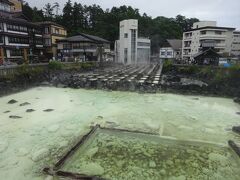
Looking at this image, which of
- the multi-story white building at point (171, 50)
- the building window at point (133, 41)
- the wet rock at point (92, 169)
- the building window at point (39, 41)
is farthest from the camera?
the multi-story white building at point (171, 50)

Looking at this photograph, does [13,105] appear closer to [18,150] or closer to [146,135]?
[18,150]

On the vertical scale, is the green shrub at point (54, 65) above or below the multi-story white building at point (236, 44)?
below

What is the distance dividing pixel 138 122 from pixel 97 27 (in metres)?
44.2

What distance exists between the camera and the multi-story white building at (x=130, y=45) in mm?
38656

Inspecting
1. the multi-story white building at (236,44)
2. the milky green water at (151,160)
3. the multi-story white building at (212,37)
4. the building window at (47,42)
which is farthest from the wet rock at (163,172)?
the multi-story white building at (236,44)

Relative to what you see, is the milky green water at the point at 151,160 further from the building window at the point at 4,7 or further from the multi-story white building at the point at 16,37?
the building window at the point at 4,7

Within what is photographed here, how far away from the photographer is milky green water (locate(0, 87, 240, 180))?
5.88 m

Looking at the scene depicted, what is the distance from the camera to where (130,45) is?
39.0 m

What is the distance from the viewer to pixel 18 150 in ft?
20.1

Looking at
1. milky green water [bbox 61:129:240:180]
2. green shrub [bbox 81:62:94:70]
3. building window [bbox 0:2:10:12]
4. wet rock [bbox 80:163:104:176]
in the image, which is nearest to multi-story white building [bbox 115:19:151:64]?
green shrub [bbox 81:62:94:70]

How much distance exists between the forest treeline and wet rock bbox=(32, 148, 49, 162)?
4073 cm

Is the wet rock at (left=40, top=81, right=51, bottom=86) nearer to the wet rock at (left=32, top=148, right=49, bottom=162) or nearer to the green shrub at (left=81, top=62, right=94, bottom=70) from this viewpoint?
the green shrub at (left=81, top=62, right=94, bottom=70)

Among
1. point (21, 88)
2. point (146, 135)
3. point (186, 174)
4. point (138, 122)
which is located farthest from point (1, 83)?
point (186, 174)

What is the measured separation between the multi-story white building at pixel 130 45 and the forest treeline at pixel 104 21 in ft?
27.3
